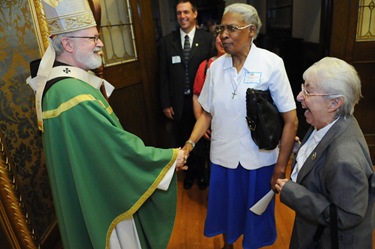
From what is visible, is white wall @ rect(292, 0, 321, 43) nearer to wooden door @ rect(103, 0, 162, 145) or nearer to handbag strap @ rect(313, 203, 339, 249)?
wooden door @ rect(103, 0, 162, 145)

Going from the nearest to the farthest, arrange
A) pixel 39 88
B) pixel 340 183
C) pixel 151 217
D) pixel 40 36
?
pixel 340 183, pixel 39 88, pixel 151 217, pixel 40 36

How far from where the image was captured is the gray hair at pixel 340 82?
1.01 meters

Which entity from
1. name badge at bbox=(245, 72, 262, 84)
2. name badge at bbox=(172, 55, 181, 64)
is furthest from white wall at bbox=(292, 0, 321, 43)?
name badge at bbox=(245, 72, 262, 84)

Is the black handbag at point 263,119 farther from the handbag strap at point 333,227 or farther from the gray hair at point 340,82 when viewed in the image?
the handbag strap at point 333,227

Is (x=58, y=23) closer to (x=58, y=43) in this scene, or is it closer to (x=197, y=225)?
(x=58, y=43)

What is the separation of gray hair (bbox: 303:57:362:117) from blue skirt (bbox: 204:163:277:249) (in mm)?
633

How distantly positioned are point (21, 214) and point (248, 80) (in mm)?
1489

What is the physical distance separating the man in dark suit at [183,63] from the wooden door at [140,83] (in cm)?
29

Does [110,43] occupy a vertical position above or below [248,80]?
above

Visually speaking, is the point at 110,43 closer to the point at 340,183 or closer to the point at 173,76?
the point at 173,76

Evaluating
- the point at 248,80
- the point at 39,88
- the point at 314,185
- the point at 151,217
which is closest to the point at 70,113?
the point at 39,88

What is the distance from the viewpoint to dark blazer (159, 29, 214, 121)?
260 cm

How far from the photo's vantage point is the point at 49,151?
120 centimetres

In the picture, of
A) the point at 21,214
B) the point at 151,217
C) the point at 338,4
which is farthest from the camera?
the point at 338,4
